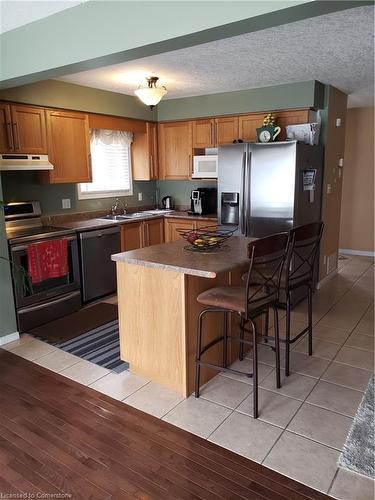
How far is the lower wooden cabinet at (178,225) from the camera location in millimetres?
5086

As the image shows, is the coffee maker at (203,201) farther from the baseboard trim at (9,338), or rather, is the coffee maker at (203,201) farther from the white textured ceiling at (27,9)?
the white textured ceiling at (27,9)

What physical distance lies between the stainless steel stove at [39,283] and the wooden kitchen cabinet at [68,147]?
0.46 meters

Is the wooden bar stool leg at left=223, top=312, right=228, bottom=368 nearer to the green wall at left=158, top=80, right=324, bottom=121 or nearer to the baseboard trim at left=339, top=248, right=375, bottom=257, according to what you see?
the green wall at left=158, top=80, right=324, bottom=121

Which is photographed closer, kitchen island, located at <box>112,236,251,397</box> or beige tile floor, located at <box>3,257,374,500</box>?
beige tile floor, located at <box>3,257,374,500</box>

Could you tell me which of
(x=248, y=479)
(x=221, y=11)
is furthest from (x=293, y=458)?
(x=221, y=11)

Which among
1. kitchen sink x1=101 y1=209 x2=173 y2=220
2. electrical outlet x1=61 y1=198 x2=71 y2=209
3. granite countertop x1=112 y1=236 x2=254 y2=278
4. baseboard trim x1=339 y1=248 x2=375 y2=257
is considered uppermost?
electrical outlet x1=61 y1=198 x2=71 y2=209

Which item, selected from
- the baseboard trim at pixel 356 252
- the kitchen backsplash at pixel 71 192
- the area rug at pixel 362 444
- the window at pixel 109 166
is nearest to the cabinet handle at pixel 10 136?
the kitchen backsplash at pixel 71 192

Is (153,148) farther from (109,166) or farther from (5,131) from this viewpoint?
(5,131)

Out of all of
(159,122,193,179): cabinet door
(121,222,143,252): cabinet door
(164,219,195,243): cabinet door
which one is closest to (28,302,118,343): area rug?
(121,222,143,252): cabinet door

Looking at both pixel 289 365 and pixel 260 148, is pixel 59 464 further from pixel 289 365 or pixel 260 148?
pixel 260 148

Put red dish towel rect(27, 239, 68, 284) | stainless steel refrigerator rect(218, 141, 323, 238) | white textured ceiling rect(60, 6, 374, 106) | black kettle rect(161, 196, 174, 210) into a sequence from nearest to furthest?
1. white textured ceiling rect(60, 6, 374, 106)
2. red dish towel rect(27, 239, 68, 284)
3. stainless steel refrigerator rect(218, 141, 323, 238)
4. black kettle rect(161, 196, 174, 210)

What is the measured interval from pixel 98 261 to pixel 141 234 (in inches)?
32.6

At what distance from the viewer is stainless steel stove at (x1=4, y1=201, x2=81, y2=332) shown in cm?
359

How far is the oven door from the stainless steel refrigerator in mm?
1746
